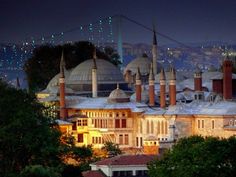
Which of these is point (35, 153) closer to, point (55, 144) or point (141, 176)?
point (55, 144)

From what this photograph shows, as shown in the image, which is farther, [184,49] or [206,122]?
[184,49]

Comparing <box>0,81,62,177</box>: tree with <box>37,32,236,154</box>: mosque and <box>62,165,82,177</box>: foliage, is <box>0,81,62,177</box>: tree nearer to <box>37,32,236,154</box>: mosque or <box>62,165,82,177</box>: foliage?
<box>62,165,82,177</box>: foliage

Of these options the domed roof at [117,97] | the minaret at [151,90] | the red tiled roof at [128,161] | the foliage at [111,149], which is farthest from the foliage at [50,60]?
the red tiled roof at [128,161]

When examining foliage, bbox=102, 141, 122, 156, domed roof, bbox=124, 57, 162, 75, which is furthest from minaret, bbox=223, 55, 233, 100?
domed roof, bbox=124, 57, 162, 75

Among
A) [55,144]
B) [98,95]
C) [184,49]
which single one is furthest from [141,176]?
[184,49]

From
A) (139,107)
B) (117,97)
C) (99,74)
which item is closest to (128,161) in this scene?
(139,107)

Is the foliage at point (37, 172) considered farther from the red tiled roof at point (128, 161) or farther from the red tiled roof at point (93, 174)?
the red tiled roof at point (128, 161)

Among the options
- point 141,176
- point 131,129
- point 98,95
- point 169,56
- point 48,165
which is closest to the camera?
point 48,165

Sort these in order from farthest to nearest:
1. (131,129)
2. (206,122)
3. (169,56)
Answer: (169,56)
(131,129)
(206,122)
